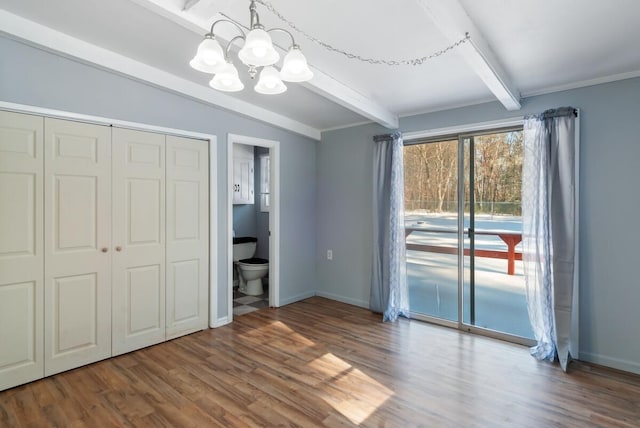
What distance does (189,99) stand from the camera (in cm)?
326

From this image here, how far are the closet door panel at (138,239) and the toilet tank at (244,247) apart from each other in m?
1.79

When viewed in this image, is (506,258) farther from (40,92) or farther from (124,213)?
(40,92)

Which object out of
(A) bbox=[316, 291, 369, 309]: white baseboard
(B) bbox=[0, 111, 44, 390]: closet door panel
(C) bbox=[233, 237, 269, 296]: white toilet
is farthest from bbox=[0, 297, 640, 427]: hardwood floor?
(C) bbox=[233, 237, 269, 296]: white toilet

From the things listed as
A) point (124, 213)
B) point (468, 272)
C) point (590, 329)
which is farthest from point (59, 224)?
point (590, 329)

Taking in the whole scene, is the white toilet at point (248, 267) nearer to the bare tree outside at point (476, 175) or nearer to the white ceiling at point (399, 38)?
the bare tree outside at point (476, 175)

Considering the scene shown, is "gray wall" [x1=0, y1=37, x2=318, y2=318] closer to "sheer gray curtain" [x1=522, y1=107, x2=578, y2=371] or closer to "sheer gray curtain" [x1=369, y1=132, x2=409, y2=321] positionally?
"sheer gray curtain" [x1=369, y1=132, x2=409, y2=321]

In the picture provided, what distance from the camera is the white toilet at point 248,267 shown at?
4637 mm

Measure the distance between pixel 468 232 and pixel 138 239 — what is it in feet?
10.2

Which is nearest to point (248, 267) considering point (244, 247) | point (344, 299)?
point (244, 247)

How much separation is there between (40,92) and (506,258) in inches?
161

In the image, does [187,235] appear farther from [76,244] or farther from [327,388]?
[327,388]

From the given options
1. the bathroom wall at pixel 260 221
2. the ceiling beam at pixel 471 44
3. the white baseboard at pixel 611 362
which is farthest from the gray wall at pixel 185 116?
the white baseboard at pixel 611 362

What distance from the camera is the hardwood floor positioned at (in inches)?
80.3

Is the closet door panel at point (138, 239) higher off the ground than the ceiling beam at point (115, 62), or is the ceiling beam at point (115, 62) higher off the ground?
the ceiling beam at point (115, 62)
